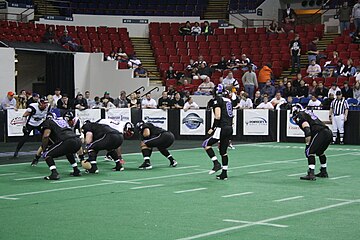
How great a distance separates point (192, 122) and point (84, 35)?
11770 mm

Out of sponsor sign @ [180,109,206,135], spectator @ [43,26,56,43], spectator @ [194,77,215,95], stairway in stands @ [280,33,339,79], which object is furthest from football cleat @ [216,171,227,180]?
spectator @ [43,26,56,43]

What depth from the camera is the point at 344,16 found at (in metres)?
35.2

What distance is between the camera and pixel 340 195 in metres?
12.0

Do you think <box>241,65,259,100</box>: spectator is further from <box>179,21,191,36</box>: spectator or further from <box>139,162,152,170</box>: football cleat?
<box>139,162,152,170</box>: football cleat

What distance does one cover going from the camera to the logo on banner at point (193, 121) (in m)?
25.5

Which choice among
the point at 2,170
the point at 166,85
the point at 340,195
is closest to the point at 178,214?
the point at 340,195

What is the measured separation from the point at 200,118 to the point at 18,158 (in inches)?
326

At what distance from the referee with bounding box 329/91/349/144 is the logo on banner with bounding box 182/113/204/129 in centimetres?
462

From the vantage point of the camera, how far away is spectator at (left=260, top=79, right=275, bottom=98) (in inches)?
1078

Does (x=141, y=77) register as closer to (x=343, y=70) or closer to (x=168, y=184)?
(x=343, y=70)

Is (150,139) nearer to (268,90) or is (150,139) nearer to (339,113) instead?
(339,113)

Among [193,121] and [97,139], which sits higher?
[193,121]

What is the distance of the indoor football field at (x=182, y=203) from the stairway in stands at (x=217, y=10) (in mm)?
Result: 22652

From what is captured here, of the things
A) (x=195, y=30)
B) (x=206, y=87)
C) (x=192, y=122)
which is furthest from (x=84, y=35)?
(x=192, y=122)
